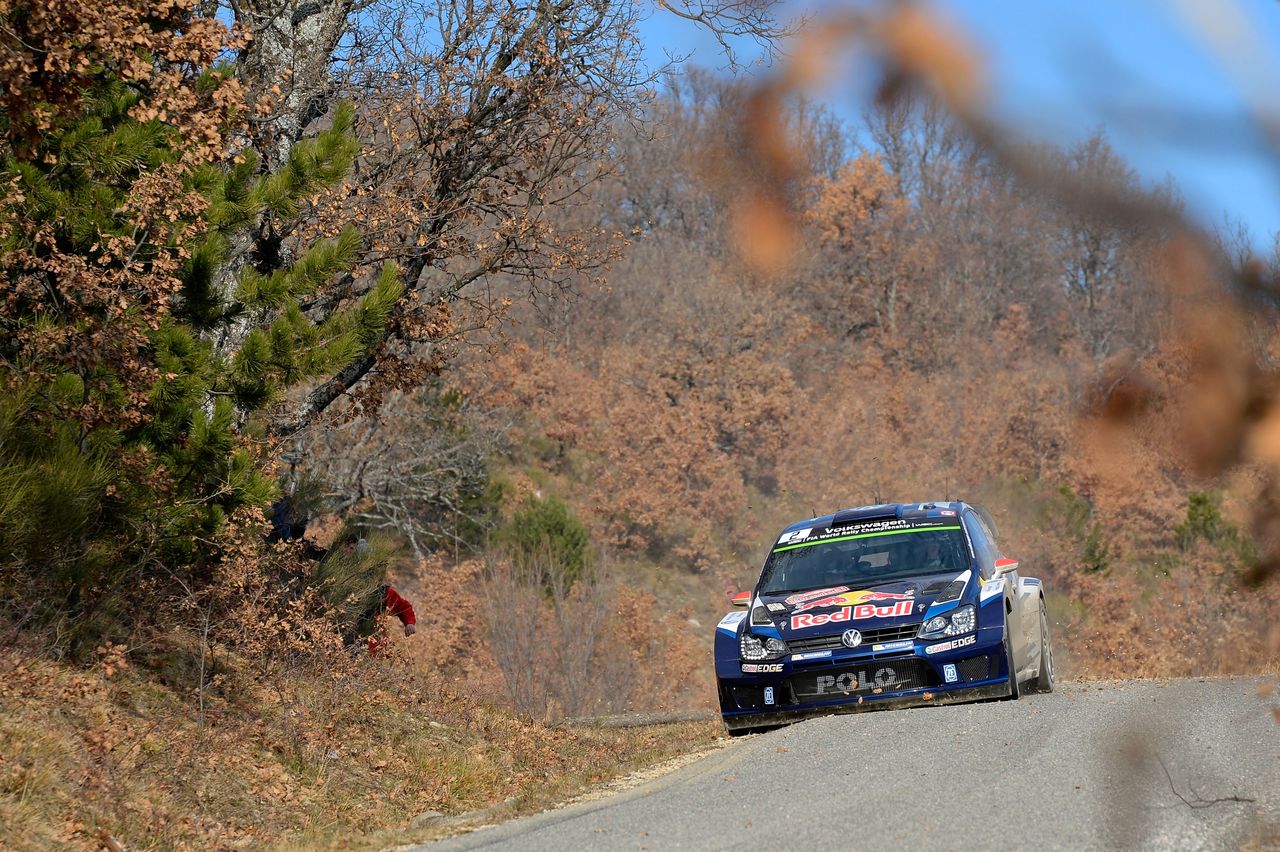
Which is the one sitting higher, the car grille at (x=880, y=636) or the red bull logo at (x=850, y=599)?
the red bull logo at (x=850, y=599)

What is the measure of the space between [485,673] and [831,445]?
67.8 feet

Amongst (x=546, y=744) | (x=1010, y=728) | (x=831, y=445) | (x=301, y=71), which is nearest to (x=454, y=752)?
(x=546, y=744)

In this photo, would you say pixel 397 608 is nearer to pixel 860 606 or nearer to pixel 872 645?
pixel 860 606

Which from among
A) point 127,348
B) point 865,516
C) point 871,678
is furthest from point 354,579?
point 871,678

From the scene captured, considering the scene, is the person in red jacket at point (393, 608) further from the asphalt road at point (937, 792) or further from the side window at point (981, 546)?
the side window at point (981, 546)

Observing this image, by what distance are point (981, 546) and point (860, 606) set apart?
81.0 inches

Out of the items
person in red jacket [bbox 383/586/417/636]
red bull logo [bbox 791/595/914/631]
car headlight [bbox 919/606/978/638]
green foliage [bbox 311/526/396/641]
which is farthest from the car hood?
person in red jacket [bbox 383/586/417/636]

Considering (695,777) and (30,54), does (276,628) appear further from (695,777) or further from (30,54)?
(30,54)

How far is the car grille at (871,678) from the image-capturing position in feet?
36.6

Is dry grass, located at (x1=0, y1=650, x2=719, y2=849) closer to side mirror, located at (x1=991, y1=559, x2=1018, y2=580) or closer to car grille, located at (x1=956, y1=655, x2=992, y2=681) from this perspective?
car grille, located at (x1=956, y1=655, x2=992, y2=681)

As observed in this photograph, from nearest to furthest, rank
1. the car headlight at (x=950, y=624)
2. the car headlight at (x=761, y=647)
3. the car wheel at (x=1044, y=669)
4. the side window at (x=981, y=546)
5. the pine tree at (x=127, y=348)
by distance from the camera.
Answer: the pine tree at (x=127, y=348) < the car headlight at (x=950, y=624) < the car headlight at (x=761, y=647) < the side window at (x=981, y=546) < the car wheel at (x=1044, y=669)

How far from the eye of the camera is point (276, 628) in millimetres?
11000

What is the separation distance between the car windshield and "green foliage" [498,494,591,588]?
2071cm

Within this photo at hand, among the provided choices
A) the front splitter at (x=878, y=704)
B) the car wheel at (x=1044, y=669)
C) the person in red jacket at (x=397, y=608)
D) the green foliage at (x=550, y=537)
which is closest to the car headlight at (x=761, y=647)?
the front splitter at (x=878, y=704)
